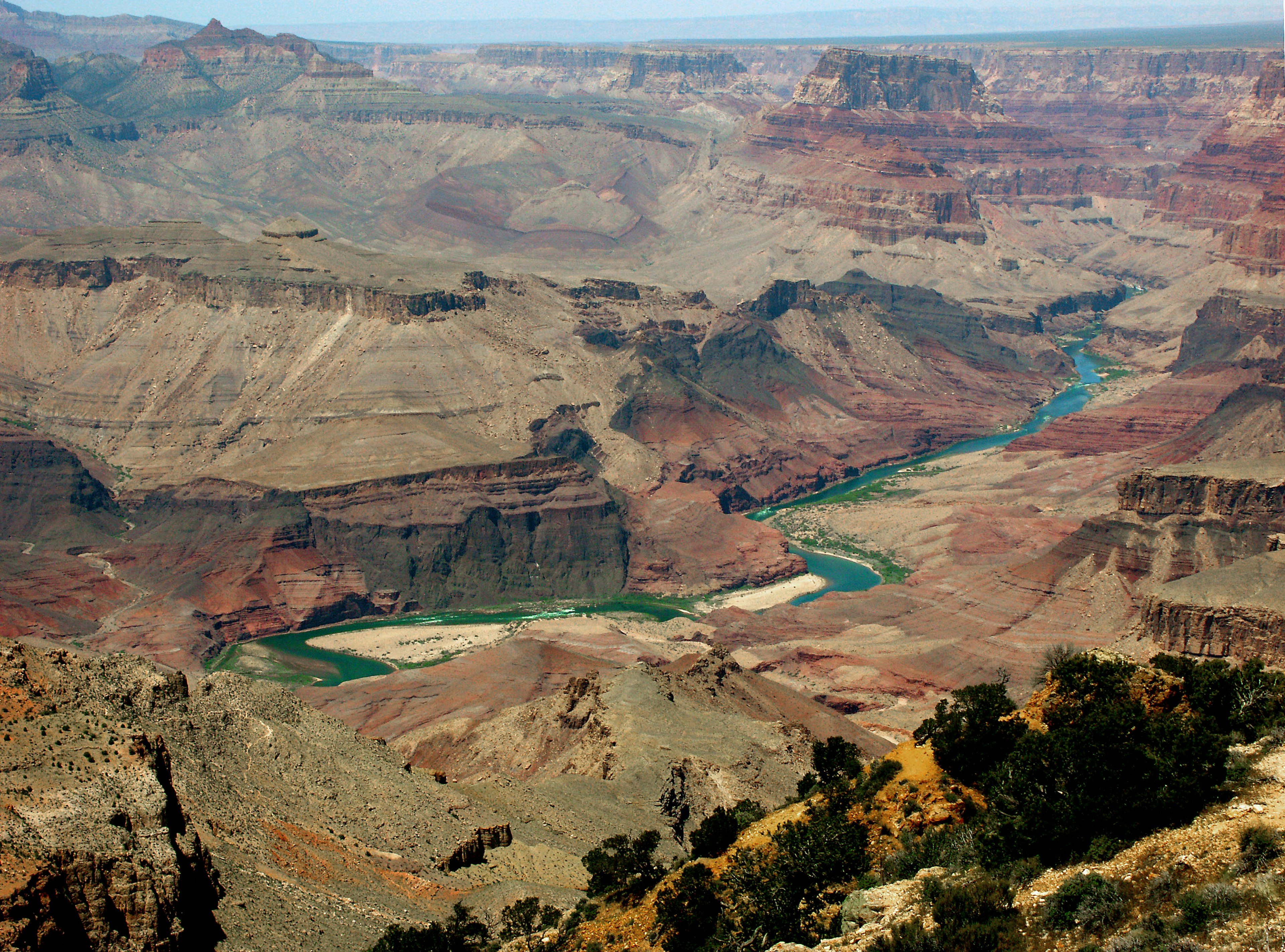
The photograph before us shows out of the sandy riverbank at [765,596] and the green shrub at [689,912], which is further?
the sandy riverbank at [765,596]

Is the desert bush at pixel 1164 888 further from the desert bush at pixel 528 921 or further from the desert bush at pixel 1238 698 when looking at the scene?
the desert bush at pixel 528 921

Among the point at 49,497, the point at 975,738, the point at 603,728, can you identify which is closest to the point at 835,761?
the point at 975,738

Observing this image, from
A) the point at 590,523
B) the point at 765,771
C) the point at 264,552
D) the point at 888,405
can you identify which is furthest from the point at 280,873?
the point at 888,405

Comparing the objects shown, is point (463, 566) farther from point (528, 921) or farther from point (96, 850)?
point (96, 850)

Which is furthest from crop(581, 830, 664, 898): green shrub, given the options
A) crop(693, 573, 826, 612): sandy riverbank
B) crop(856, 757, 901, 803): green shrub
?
crop(693, 573, 826, 612): sandy riverbank

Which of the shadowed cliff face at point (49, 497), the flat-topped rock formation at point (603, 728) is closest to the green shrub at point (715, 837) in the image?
the flat-topped rock formation at point (603, 728)

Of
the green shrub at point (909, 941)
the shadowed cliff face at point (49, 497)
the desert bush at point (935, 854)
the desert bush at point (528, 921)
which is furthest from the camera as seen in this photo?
the shadowed cliff face at point (49, 497)

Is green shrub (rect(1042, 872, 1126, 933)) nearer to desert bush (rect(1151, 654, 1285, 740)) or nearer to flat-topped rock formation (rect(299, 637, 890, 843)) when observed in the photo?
desert bush (rect(1151, 654, 1285, 740))
